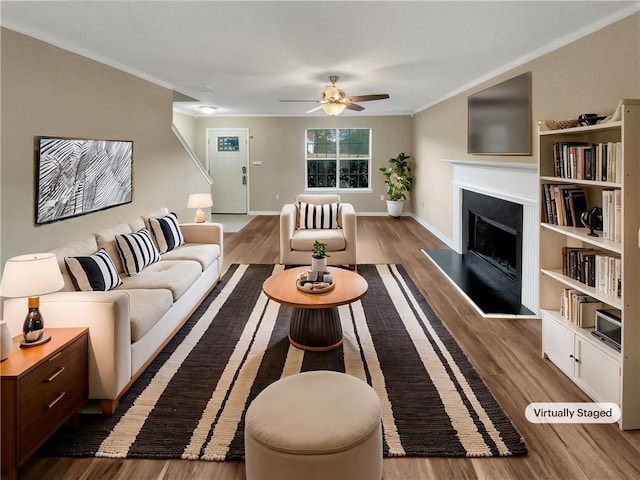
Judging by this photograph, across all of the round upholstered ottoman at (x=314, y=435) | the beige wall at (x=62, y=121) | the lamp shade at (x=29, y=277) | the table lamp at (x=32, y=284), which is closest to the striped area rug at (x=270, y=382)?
the round upholstered ottoman at (x=314, y=435)

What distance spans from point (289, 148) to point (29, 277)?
8497 millimetres

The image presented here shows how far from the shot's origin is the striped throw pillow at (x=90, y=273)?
2908mm

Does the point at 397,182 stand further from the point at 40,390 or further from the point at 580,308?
the point at 40,390

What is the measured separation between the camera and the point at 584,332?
263cm

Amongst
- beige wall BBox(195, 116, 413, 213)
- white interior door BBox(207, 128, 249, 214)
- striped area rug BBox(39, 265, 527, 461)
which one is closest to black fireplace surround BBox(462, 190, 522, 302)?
striped area rug BBox(39, 265, 527, 461)

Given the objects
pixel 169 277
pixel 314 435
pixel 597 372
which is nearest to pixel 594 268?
pixel 597 372

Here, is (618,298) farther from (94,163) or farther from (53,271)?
(94,163)

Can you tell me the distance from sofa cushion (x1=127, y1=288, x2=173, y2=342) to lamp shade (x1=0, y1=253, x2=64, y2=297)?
0.56 meters

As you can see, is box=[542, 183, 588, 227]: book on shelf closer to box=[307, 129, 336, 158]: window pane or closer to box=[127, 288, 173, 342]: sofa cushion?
box=[127, 288, 173, 342]: sofa cushion

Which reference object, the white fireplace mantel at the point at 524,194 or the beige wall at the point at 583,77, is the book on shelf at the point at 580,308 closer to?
the white fireplace mantel at the point at 524,194

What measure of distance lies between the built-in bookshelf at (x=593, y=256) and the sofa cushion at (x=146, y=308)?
2.59 m

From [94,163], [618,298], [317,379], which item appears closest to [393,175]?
[94,163]

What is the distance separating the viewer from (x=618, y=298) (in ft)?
7.84

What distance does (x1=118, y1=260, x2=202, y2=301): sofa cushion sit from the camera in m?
3.35
